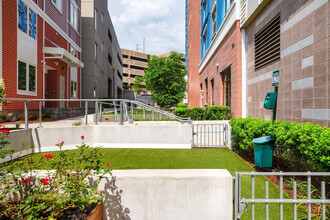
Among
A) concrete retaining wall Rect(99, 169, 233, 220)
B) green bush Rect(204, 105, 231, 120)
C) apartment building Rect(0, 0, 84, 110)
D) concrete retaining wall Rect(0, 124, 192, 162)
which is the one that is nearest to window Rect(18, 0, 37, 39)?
apartment building Rect(0, 0, 84, 110)

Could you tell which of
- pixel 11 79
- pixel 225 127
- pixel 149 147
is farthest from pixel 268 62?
pixel 11 79

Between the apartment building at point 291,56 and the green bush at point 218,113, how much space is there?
8.58 ft

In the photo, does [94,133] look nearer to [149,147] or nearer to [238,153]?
[149,147]

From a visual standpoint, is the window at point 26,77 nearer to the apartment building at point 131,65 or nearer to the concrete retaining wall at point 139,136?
the concrete retaining wall at point 139,136

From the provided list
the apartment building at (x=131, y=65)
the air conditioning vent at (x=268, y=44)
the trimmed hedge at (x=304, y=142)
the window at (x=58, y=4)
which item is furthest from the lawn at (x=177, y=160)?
the apartment building at (x=131, y=65)

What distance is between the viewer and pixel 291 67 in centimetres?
719

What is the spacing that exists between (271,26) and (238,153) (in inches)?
218

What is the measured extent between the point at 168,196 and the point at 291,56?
22.3 ft

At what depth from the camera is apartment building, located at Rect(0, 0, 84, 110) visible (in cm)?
1066

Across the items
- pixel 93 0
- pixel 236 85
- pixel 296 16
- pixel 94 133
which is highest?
pixel 93 0

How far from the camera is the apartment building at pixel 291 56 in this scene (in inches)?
223

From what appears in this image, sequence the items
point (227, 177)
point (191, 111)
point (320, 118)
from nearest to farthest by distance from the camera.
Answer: point (227, 177), point (320, 118), point (191, 111)

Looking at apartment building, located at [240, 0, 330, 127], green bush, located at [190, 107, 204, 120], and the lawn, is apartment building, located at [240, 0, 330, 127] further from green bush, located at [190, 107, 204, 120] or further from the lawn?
green bush, located at [190, 107, 204, 120]

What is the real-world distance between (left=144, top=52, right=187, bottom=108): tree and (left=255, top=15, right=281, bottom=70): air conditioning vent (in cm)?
1996
